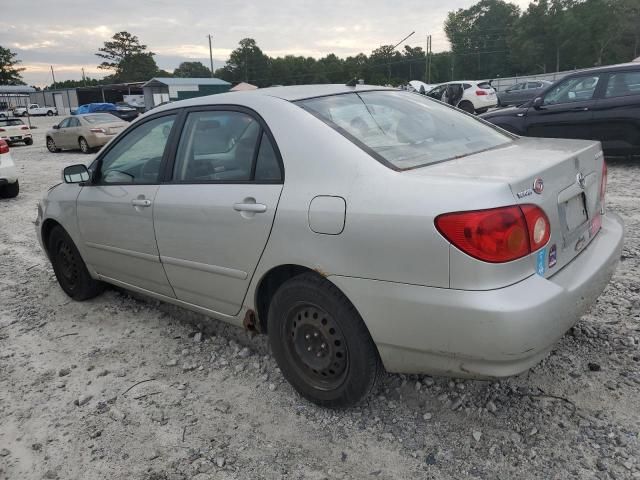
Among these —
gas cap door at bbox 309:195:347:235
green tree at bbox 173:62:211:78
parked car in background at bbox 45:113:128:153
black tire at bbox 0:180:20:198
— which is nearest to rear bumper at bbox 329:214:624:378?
gas cap door at bbox 309:195:347:235

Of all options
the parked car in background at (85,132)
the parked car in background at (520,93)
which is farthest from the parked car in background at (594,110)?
the parked car in background at (520,93)

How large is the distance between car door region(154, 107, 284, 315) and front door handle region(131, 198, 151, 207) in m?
0.10

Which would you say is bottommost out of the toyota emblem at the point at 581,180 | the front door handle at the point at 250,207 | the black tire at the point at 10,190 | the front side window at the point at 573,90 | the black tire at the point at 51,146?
the black tire at the point at 10,190

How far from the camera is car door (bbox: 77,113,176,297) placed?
10.8ft

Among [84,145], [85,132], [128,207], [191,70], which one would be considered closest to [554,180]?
[128,207]

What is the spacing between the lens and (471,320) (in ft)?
6.41

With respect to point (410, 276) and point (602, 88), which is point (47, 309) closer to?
point (410, 276)

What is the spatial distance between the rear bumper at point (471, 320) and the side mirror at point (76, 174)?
242 centimetres

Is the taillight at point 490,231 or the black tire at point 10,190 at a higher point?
the taillight at point 490,231

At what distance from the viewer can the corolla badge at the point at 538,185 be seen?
206 centimetres

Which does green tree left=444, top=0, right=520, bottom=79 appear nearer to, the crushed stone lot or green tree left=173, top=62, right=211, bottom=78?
green tree left=173, top=62, right=211, bottom=78

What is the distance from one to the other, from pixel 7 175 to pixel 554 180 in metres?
10.2

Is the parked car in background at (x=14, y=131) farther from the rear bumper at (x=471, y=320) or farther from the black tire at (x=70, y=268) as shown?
the rear bumper at (x=471, y=320)

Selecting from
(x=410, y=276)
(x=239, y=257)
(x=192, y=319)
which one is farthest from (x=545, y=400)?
(x=192, y=319)
